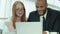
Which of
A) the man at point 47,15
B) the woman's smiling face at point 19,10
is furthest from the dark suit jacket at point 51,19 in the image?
the woman's smiling face at point 19,10

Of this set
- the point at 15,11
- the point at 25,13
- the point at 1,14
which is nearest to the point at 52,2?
the point at 25,13

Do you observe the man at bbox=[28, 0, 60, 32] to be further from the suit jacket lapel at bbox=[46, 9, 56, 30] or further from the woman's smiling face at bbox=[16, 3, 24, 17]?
the woman's smiling face at bbox=[16, 3, 24, 17]

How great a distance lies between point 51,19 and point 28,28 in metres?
0.66

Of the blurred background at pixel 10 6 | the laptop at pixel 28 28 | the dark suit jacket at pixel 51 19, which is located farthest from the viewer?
the blurred background at pixel 10 6

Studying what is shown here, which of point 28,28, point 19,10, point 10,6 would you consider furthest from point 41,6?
point 28,28

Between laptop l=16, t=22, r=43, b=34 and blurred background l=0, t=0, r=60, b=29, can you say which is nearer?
laptop l=16, t=22, r=43, b=34

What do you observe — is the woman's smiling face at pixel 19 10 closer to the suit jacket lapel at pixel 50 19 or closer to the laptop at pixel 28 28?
the suit jacket lapel at pixel 50 19

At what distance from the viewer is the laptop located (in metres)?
1.26

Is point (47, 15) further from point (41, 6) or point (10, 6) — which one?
point (10, 6)

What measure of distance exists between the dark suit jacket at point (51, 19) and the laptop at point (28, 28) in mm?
534

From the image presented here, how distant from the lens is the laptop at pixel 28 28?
1.26m

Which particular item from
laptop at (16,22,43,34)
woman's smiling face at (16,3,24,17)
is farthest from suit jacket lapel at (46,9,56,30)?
laptop at (16,22,43,34)

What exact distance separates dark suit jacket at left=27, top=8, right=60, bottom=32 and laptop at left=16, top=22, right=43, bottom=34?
21.0 inches

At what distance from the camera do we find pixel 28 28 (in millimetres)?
1273
